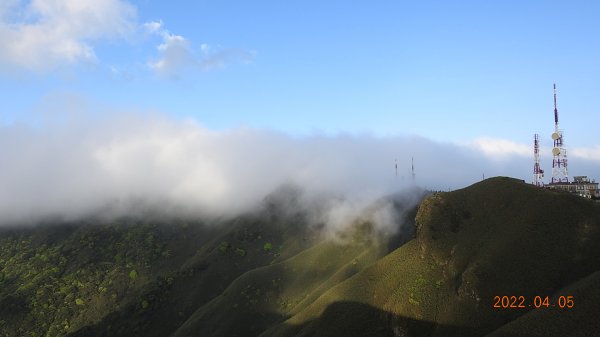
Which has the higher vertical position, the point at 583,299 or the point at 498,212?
the point at 498,212

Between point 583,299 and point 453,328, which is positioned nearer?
point 583,299

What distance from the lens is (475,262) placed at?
149875 millimetres

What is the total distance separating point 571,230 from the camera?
480 ft

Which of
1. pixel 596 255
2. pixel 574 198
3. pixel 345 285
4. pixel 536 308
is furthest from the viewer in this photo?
pixel 345 285

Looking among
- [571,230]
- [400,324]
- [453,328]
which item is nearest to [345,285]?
[400,324]

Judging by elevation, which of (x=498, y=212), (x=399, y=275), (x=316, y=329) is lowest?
(x=316, y=329)

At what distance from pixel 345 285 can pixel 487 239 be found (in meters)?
57.6

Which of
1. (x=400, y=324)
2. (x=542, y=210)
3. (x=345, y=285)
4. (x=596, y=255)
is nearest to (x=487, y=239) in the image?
(x=542, y=210)

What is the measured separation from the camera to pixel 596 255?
137 meters

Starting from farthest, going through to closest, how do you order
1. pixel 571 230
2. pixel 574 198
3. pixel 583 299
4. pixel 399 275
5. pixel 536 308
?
pixel 399 275
pixel 574 198
pixel 571 230
pixel 536 308
pixel 583 299

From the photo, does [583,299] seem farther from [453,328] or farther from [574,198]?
[574,198]

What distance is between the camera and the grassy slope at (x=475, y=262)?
138000 mm

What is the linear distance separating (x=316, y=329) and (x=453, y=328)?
1928 inches

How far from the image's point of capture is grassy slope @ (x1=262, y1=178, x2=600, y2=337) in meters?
138
